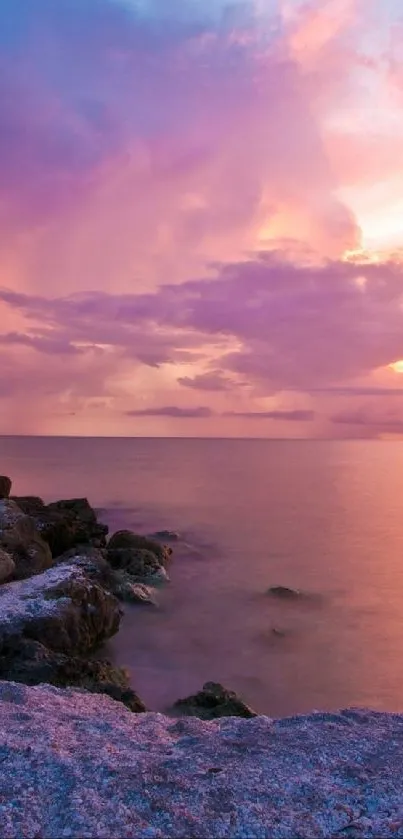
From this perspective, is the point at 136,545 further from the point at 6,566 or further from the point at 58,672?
the point at 58,672

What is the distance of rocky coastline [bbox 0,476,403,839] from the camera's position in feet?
19.0

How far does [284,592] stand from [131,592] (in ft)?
19.7

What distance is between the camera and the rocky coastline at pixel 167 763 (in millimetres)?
5781

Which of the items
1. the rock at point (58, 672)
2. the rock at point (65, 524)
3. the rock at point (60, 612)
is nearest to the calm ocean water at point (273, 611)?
the rock at point (60, 612)

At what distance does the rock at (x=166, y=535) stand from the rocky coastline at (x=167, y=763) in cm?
2130

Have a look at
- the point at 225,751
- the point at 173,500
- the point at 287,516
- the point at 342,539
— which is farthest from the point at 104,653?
the point at 173,500

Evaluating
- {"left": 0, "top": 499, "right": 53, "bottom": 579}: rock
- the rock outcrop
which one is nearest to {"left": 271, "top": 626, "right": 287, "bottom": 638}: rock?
the rock outcrop

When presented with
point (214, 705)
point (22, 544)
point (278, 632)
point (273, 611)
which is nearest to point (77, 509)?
point (22, 544)

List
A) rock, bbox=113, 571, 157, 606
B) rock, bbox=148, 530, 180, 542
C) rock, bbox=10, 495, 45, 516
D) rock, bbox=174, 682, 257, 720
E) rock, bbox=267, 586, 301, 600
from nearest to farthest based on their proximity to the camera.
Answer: rock, bbox=174, 682, 257, 720 → rock, bbox=113, 571, 157, 606 → rock, bbox=267, 586, 301, 600 → rock, bbox=10, 495, 45, 516 → rock, bbox=148, 530, 180, 542

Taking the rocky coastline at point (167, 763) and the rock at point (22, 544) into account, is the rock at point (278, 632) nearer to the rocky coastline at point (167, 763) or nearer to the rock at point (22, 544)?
the rocky coastline at point (167, 763)

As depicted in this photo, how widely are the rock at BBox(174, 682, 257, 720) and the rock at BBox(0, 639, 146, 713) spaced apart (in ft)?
3.48

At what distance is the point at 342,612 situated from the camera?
20766 millimetres

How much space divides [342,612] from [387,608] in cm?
200

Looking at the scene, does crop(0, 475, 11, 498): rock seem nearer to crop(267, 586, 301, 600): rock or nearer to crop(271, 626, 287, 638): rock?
crop(267, 586, 301, 600): rock
